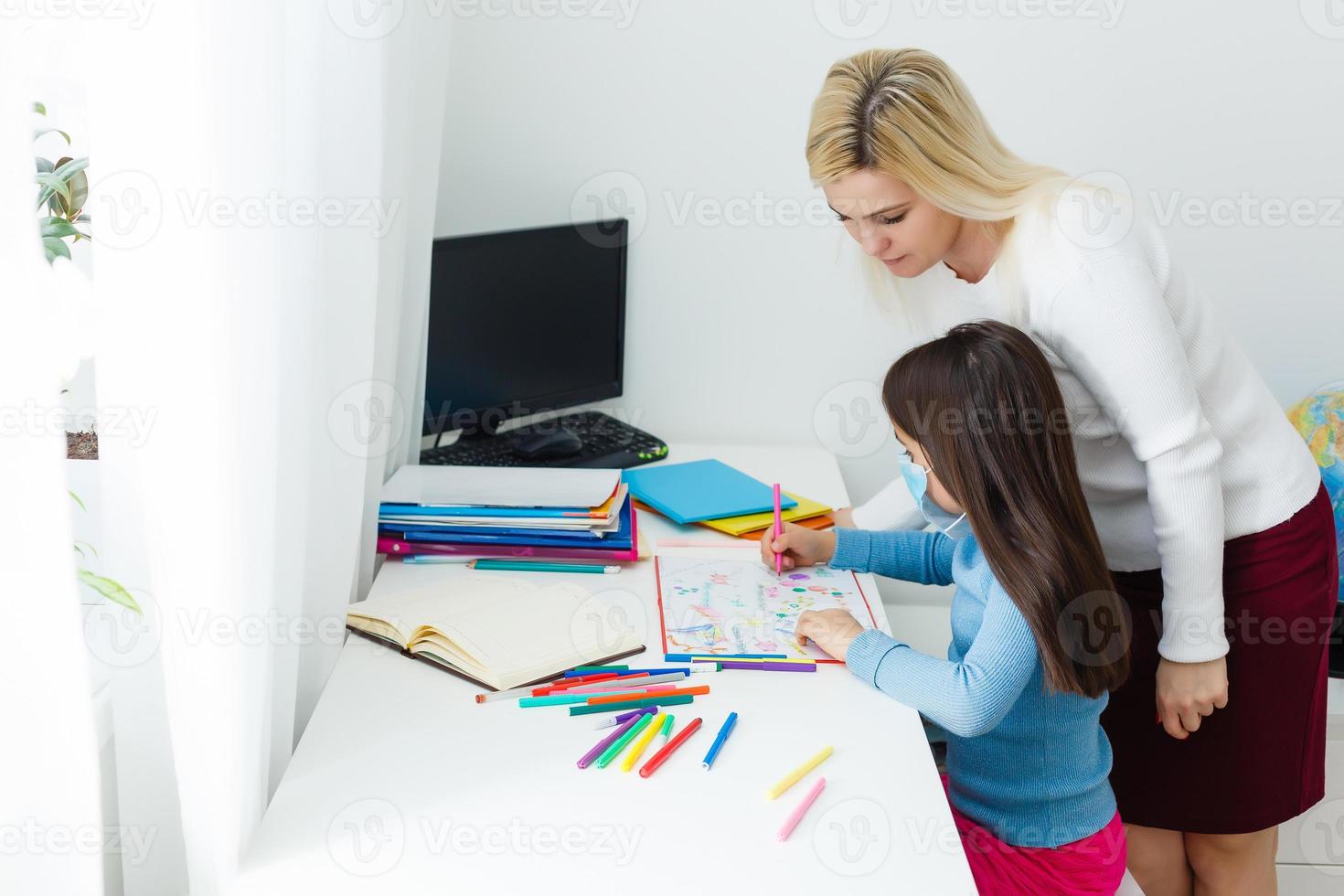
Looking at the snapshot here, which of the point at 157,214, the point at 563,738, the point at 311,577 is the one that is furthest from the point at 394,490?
the point at 157,214

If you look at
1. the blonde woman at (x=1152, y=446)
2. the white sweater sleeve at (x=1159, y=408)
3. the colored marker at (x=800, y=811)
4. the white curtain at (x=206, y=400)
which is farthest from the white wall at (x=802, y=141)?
the colored marker at (x=800, y=811)

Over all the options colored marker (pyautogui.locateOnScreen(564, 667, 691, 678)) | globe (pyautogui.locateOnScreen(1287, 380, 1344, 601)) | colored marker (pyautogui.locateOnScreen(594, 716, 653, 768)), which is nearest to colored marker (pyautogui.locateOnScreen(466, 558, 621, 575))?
colored marker (pyautogui.locateOnScreen(564, 667, 691, 678))

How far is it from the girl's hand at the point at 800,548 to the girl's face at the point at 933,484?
11.6 inches

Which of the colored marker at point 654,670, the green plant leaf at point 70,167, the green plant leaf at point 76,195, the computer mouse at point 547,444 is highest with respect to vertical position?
the green plant leaf at point 70,167

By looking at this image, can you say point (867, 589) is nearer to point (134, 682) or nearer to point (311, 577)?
point (311, 577)

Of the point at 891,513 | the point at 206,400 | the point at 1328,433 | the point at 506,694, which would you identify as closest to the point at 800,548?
the point at 891,513

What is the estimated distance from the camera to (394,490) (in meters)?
1.64

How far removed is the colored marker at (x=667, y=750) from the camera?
1086mm

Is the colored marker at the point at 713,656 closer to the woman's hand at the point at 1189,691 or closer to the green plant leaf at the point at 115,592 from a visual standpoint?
the woman's hand at the point at 1189,691

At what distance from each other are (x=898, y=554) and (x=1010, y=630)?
373mm

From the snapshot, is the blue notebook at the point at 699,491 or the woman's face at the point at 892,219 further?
the blue notebook at the point at 699,491

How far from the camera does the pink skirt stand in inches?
48.6

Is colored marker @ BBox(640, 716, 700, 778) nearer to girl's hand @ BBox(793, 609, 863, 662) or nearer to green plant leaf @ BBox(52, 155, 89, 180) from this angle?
girl's hand @ BBox(793, 609, 863, 662)

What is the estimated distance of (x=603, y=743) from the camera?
1.12 m
